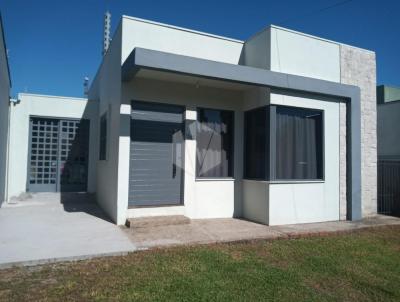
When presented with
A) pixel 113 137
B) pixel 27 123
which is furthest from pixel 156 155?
pixel 27 123

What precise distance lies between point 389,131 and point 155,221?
36.6 ft

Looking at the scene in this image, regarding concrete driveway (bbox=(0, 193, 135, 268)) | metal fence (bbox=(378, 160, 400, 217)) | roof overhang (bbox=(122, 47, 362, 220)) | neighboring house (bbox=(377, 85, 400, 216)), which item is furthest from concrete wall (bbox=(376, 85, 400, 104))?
concrete driveway (bbox=(0, 193, 135, 268))

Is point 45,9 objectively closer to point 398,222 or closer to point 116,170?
point 116,170

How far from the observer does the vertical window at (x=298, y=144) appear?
24.7 ft

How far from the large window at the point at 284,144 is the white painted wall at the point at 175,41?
1.74 m

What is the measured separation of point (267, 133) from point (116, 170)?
11.8 feet

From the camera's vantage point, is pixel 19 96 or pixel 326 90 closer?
pixel 326 90

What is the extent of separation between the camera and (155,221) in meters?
6.71

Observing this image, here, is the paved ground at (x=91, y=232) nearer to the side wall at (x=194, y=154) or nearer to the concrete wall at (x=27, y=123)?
the side wall at (x=194, y=154)

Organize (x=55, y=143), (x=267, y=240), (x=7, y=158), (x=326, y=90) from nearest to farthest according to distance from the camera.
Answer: (x=267, y=240) → (x=326, y=90) → (x=7, y=158) → (x=55, y=143)

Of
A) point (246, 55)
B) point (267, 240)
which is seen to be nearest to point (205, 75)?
point (246, 55)

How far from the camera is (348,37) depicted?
9.04m

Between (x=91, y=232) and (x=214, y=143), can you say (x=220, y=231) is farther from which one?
(x=91, y=232)

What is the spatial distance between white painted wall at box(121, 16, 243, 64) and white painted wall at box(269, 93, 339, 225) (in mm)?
1880
